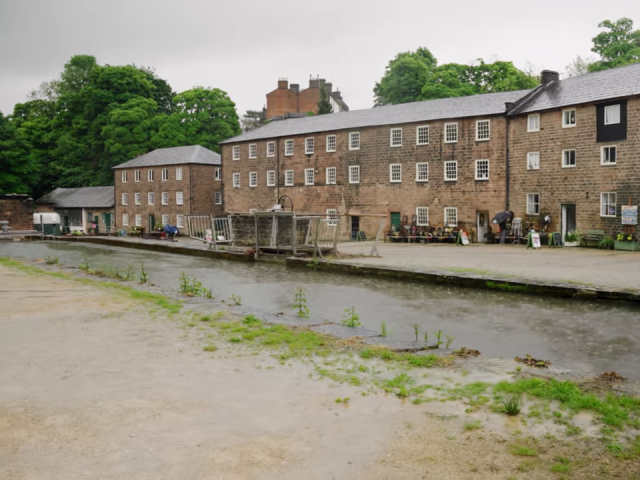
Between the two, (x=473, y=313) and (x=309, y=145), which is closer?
(x=473, y=313)

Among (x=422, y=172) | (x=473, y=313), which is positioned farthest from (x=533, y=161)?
(x=473, y=313)

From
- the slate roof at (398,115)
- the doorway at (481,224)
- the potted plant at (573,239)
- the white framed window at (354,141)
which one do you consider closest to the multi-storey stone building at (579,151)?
the potted plant at (573,239)

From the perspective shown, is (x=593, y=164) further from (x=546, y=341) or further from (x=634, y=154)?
(x=546, y=341)

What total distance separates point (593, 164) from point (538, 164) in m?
2.97

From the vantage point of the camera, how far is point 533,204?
30.4 metres

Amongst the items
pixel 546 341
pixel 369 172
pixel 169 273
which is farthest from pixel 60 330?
pixel 369 172

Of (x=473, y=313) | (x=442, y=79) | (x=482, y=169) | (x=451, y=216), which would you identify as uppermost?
(x=442, y=79)

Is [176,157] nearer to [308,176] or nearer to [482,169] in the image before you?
[308,176]

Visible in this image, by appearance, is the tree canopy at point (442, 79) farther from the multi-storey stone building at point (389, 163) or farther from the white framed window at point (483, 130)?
the white framed window at point (483, 130)

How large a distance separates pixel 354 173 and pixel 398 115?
465cm

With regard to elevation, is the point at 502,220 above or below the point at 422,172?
below

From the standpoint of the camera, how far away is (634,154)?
86.3 feet

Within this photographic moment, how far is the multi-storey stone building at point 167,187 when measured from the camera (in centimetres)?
5212

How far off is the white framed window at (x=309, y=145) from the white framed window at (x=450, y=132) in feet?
34.6
